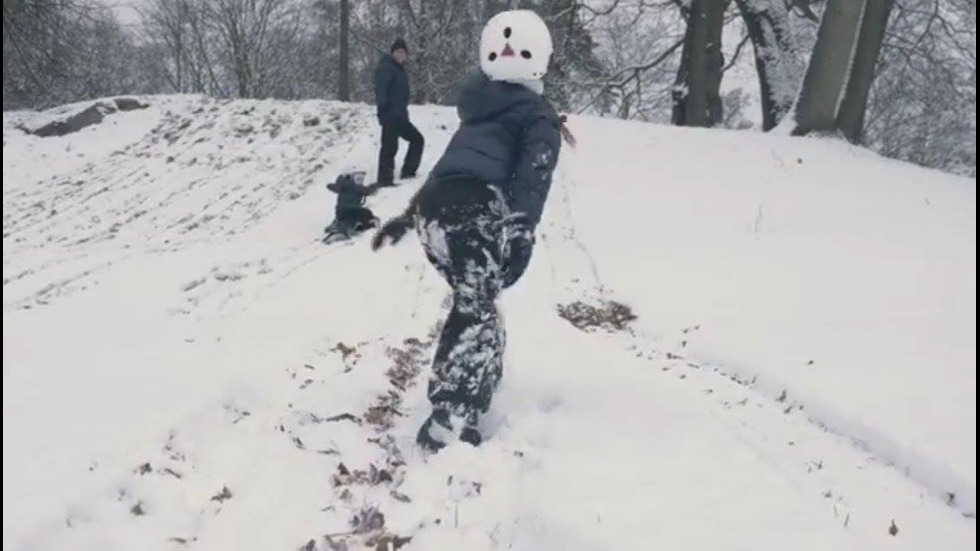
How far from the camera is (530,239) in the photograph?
344 cm

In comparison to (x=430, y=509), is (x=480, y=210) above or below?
above

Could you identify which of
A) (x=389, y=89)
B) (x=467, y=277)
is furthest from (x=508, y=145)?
(x=389, y=89)

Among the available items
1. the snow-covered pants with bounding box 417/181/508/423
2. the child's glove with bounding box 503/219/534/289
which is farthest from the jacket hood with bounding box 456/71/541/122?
the child's glove with bounding box 503/219/534/289

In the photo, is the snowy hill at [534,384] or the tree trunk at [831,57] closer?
the snowy hill at [534,384]

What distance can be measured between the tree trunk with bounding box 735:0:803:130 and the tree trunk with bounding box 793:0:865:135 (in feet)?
9.33

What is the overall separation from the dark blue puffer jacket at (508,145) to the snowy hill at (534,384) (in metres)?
1.16

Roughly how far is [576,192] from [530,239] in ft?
21.5

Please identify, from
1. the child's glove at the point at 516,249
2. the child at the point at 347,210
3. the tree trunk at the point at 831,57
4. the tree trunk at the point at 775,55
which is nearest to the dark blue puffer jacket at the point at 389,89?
the child at the point at 347,210

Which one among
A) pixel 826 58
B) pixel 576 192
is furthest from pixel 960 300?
pixel 826 58

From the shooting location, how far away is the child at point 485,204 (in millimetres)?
3393

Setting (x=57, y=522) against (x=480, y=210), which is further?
(x=480, y=210)

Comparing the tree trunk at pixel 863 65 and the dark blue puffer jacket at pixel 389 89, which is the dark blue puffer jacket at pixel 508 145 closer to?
the dark blue puffer jacket at pixel 389 89

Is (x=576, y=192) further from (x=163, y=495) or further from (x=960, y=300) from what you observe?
(x=163, y=495)

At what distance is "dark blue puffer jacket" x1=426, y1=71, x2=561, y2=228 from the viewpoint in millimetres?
3357
